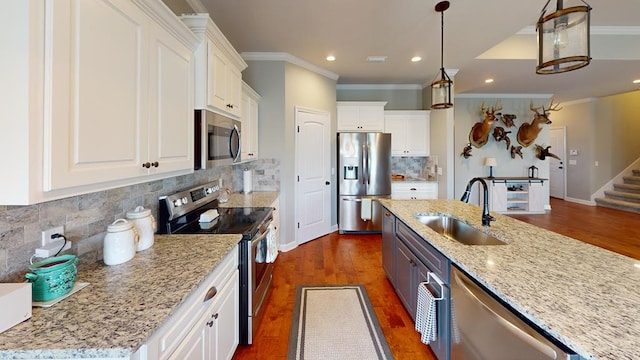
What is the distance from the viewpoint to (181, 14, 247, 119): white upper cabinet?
73.6 inches

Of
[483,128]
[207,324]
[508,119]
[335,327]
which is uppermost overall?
[508,119]

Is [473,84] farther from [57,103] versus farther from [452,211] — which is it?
[57,103]

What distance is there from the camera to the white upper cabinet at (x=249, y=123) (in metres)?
3.29

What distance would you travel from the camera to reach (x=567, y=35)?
61.8 inches

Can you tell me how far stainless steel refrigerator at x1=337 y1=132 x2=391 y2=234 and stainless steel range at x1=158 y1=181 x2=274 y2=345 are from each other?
8.82 ft

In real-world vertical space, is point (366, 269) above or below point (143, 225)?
below

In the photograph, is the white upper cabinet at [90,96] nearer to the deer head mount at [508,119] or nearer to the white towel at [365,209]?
the white towel at [365,209]

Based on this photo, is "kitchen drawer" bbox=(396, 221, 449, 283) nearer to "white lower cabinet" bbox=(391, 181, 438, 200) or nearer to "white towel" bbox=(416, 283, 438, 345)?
Result: "white towel" bbox=(416, 283, 438, 345)

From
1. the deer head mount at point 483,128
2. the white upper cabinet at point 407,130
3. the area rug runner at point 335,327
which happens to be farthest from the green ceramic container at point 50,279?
the deer head mount at point 483,128

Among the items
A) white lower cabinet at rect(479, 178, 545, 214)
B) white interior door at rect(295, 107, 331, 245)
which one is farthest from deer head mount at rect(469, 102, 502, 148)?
white interior door at rect(295, 107, 331, 245)

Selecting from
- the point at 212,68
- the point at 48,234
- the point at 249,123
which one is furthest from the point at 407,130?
the point at 48,234

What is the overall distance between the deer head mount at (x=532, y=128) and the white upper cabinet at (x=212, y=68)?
21.2 feet

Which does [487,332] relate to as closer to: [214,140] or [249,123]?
[214,140]

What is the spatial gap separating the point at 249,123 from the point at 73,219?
95.8 inches
